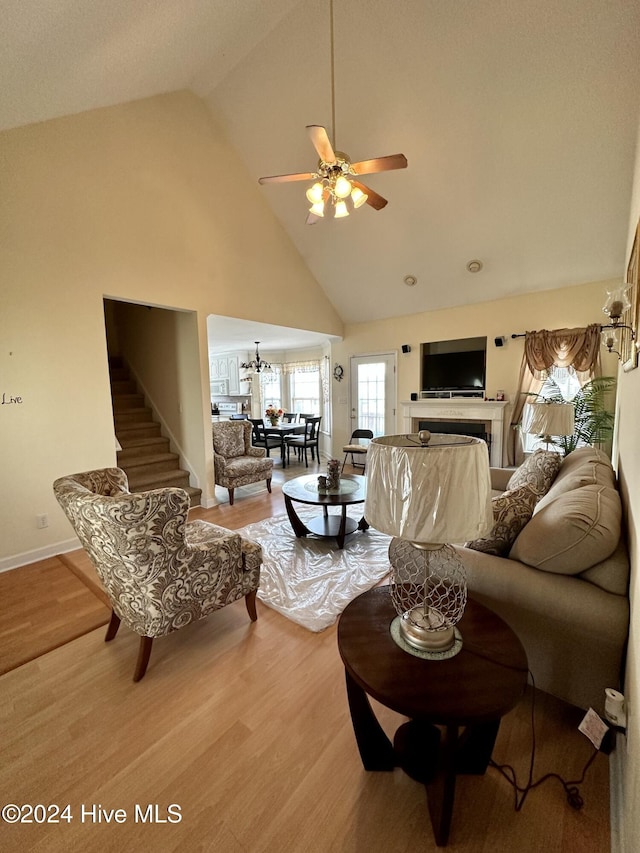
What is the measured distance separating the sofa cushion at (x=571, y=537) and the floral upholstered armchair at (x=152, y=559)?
1.45 m

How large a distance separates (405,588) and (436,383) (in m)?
4.67

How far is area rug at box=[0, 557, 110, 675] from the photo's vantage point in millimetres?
1990

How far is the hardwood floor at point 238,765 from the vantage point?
1119mm

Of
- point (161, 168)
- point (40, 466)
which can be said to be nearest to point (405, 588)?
point (40, 466)

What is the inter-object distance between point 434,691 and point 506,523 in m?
0.96

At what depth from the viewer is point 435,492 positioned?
927mm

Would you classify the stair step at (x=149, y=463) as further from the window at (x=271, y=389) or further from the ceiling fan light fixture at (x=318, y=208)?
the window at (x=271, y=389)

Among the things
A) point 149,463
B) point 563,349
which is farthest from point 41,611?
point 563,349

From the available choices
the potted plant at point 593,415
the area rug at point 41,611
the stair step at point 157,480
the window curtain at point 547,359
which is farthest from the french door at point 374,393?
the area rug at point 41,611

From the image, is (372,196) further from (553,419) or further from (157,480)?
(157,480)

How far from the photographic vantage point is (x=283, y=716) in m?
1.53

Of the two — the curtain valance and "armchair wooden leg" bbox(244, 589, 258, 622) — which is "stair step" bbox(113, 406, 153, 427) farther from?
the curtain valance

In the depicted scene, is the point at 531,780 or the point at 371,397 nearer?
the point at 531,780

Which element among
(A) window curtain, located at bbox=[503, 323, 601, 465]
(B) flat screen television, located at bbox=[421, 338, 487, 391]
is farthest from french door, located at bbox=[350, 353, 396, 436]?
(A) window curtain, located at bbox=[503, 323, 601, 465]
